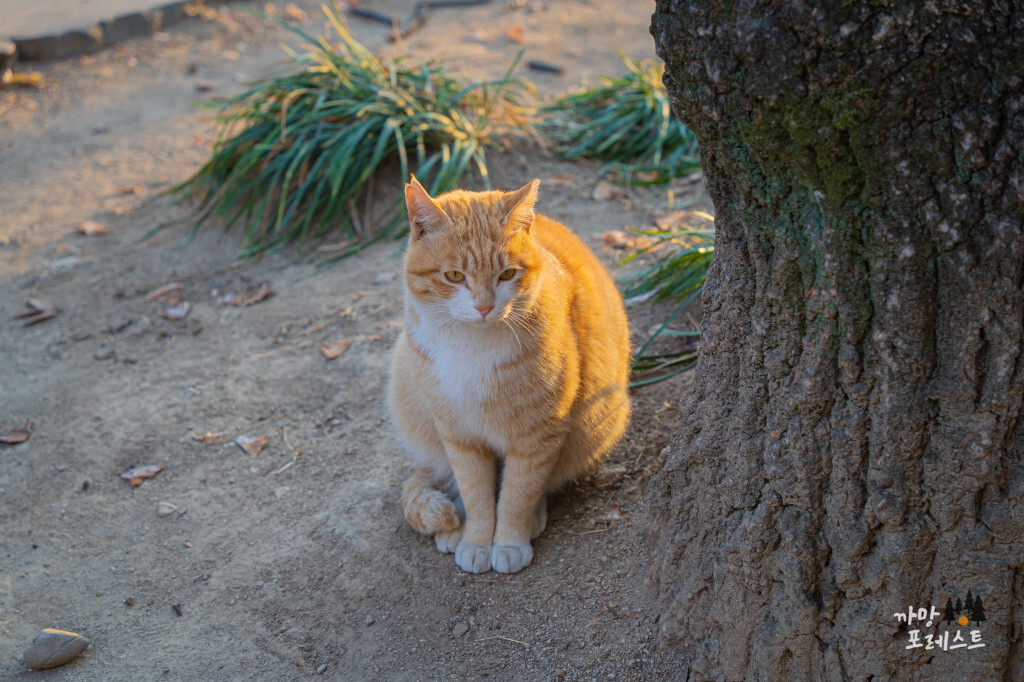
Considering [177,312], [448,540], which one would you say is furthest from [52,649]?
[177,312]

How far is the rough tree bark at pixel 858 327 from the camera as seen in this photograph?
1362 mm

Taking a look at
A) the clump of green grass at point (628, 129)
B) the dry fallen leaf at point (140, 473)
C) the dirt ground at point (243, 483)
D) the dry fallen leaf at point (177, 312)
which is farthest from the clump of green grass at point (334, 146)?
the dry fallen leaf at point (140, 473)

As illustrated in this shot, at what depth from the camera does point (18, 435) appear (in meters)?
3.35

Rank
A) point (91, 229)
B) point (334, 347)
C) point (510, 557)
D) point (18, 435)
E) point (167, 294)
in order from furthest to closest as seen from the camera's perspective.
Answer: point (91, 229) < point (167, 294) < point (334, 347) < point (18, 435) < point (510, 557)

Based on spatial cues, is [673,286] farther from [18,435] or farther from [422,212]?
[18,435]

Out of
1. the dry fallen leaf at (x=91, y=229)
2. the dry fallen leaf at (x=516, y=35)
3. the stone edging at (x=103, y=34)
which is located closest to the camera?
the dry fallen leaf at (x=91, y=229)

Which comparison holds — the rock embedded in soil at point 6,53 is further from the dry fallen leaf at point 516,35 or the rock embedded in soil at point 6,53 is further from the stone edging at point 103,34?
the dry fallen leaf at point 516,35

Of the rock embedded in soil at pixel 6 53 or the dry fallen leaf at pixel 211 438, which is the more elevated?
the rock embedded in soil at pixel 6 53

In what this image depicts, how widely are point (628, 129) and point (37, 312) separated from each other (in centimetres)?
368

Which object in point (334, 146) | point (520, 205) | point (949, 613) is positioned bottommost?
point (949, 613)

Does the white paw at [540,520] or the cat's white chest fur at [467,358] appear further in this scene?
the white paw at [540,520]

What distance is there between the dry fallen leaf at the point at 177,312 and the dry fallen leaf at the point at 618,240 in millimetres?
2305

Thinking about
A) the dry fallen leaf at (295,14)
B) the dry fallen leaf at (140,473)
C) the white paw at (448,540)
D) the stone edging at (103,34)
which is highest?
the dry fallen leaf at (295,14)

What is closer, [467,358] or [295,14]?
[467,358]
